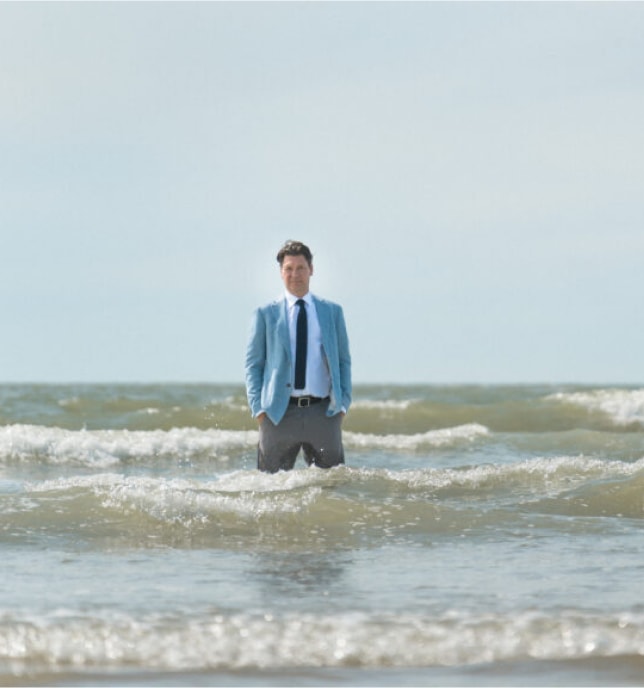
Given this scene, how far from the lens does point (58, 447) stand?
15734 mm

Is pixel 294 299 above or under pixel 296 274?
under

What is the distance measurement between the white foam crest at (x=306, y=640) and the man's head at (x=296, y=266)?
2.92 m

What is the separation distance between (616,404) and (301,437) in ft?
70.7

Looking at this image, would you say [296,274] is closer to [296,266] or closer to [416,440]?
[296,266]

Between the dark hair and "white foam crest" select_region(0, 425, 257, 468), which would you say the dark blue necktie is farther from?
"white foam crest" select_region(0, 425, 257, 468)

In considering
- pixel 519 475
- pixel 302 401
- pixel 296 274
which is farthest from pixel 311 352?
pixel 519 475

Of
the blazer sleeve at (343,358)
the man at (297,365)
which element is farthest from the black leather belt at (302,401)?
the blazer sleeve at (343,358)

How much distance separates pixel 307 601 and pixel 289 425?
7.72 feet

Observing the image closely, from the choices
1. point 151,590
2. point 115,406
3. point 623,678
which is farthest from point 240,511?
point 115,406

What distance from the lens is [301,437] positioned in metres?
7.66

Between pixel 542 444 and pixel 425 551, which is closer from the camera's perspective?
pixel 425 551

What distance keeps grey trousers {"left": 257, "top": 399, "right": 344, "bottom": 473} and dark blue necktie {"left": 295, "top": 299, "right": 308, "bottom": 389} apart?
18cm

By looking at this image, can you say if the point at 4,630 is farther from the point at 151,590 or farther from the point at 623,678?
the point at 623,678

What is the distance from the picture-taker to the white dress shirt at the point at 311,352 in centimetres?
759
